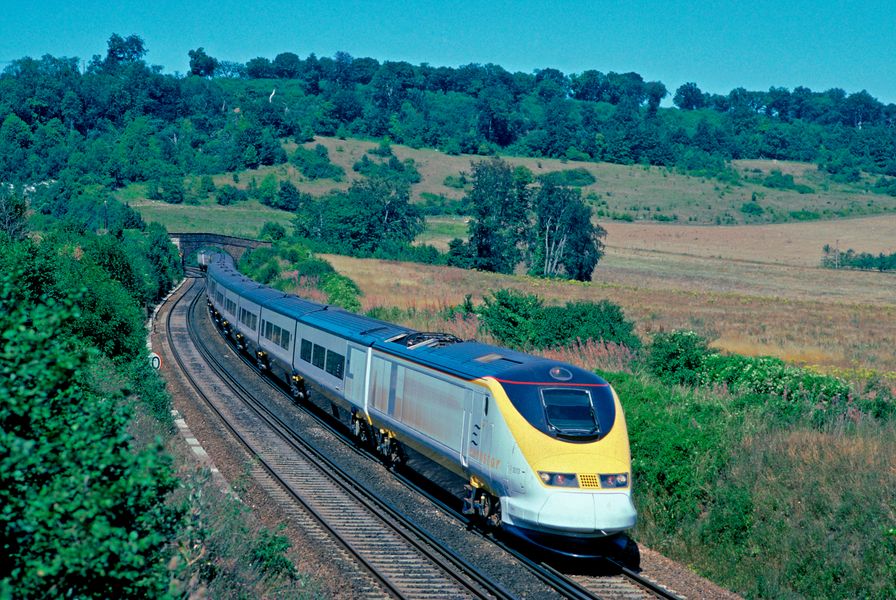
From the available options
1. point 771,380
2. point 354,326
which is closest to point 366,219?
point 354,326

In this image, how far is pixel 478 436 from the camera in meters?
13.6

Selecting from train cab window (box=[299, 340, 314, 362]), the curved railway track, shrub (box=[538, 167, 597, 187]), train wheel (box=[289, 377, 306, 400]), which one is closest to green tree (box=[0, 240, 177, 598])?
the curved railway track

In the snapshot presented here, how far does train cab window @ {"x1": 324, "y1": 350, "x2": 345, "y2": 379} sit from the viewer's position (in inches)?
798

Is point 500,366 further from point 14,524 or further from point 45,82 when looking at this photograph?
point 45,82

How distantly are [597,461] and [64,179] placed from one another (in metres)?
134

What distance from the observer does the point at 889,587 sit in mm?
11648

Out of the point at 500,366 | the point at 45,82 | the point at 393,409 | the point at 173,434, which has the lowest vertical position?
the point at 173,434

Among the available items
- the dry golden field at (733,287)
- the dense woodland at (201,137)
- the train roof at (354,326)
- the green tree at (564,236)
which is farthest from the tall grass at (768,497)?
the dense woodland at (201,137)

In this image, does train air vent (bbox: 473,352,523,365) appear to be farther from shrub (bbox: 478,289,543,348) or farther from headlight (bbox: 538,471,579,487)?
shrub (bbox: 478,289,543,348)

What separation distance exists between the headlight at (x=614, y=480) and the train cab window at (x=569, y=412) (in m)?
0.65

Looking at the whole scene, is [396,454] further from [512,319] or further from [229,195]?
[229,195]

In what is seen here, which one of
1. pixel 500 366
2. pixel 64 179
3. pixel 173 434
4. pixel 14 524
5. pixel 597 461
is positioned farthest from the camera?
pixel 64 179

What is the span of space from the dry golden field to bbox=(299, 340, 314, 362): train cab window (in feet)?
49.7

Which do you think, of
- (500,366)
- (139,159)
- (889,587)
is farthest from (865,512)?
(139,159)
